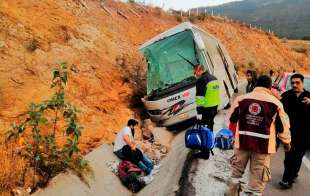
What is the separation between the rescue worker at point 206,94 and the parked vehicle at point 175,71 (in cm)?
359

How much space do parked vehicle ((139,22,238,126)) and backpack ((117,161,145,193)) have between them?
443 cm

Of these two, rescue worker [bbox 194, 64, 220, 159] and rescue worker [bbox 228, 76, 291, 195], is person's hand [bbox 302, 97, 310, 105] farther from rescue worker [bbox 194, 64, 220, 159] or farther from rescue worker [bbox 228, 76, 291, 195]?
rescue worker [bbox 194, 64, 220, 159]

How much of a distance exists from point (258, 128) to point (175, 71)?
8715 millimetres

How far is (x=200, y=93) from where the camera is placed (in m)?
10.2

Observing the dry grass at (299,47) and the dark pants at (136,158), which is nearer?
the dark pants at (136,158)

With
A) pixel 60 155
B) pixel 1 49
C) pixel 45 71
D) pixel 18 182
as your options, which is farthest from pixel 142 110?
pixel 18 182

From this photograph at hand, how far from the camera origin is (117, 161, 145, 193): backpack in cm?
969

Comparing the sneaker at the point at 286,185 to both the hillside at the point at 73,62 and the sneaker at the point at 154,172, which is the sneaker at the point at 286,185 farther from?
the hillside at the point at 73,62

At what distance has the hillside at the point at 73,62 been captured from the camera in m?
10.9

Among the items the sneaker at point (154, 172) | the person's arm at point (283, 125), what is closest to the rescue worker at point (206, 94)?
the sneaker at point (154, 172)

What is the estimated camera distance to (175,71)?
15.4 m

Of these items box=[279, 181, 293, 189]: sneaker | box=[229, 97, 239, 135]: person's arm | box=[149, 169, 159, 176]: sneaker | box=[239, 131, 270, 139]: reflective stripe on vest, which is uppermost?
box=[229, 97, 239, 135]: person's arm

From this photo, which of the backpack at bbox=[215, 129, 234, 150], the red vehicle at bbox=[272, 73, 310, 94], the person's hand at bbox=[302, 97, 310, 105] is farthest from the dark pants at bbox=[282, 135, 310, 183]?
the red vehicle at bbox=[272, 73, 310, 94]

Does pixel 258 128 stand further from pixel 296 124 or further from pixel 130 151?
pixel 130 151
